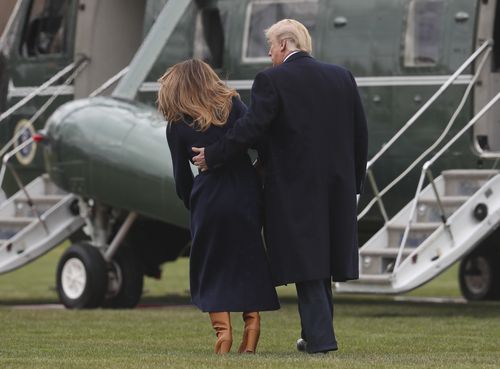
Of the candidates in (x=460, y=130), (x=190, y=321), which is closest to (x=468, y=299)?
(x=460, y=130)

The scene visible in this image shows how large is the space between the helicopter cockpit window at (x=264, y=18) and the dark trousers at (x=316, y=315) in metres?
7.71

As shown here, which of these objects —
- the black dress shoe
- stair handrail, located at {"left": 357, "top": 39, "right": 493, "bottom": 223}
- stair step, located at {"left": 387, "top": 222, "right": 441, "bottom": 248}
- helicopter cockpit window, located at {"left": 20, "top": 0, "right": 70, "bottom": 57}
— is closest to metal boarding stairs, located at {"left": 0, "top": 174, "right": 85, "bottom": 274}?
helicopter cockpit window, located at {"left": 20, "top": 0, "right": 70, "bottom": 57}

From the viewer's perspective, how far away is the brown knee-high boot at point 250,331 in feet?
34.1

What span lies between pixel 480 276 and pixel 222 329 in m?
10.4

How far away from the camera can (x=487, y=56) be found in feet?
53.3

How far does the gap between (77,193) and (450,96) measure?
13.6 ft

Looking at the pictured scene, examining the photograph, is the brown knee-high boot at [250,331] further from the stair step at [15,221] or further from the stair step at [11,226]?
the stair step at [11,226]

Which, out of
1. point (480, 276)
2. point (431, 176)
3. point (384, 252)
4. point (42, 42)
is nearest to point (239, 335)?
point (384, 252)

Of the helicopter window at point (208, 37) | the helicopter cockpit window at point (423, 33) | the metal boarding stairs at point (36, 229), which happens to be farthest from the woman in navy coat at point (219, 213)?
the metal boarding stairs at point (36, 229)

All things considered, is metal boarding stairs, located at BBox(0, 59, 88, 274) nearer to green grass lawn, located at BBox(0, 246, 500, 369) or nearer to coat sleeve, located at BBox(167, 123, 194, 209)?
green grass lawn, located at BBox(0, 246, 500, 369)

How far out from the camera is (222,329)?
10.4 metres

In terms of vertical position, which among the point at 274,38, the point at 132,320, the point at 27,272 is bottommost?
the point at 27,272

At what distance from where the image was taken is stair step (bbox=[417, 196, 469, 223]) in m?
15.7

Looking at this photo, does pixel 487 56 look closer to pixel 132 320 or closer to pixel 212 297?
pixel 132 320
